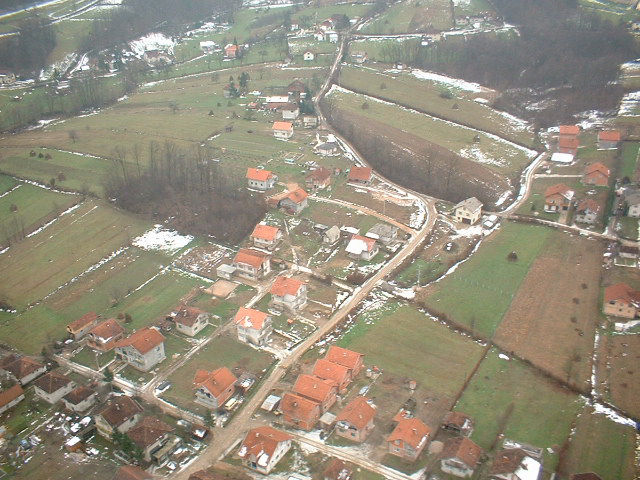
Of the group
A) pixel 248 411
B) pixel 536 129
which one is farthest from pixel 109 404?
pixel 536 129

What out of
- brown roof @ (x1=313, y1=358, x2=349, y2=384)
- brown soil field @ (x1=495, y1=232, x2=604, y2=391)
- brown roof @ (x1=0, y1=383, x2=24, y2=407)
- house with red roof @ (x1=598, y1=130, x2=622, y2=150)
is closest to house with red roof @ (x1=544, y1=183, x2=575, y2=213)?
brown soil field @ (x1=495, y1=232, x2=604, y2=391)

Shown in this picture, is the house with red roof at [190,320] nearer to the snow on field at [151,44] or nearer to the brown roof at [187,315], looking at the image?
the brown roof at [187,315]

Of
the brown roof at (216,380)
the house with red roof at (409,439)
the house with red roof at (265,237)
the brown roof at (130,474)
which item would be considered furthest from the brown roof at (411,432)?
the house with red roof at (265,237)

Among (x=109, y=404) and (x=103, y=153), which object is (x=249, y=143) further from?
(x=109, y=404)

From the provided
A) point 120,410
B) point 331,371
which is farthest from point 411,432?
point 120,410

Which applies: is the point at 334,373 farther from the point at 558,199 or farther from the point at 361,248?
the point at 558,199
